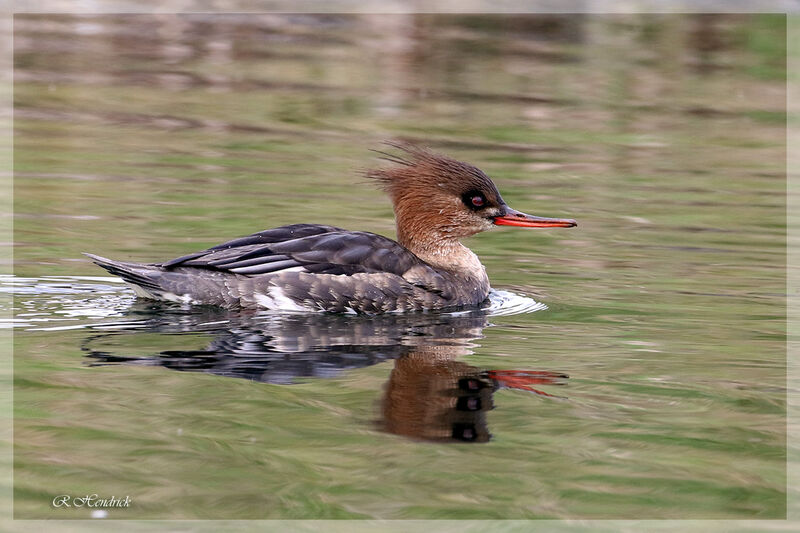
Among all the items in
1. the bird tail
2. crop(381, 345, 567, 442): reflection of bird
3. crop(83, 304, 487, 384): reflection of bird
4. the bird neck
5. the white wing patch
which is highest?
the bird neck

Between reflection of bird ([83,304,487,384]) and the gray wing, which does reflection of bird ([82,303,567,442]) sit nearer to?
reflection of bird ([83,304,487,384])

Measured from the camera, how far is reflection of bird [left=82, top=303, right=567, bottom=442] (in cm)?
548

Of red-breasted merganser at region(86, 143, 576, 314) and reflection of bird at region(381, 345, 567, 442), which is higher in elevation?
red-breasted merganser at region(86, 143, 576, 314)

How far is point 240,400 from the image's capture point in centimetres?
551

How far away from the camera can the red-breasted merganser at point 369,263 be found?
23.9 feet

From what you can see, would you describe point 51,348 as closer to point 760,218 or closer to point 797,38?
point 760,218

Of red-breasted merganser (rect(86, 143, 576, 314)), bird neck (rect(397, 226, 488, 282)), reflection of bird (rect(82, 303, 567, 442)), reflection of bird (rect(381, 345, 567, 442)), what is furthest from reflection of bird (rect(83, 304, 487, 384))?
bird neck (rect(397, 226, 488, 282))

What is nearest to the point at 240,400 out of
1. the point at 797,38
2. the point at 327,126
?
the point at 327,126

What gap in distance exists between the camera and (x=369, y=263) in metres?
7.51

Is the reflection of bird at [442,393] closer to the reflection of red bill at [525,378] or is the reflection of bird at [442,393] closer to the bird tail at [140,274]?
the reflection of red bill at [525,378]

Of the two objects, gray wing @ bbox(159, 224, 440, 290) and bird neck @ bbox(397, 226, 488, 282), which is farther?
bird neck @ bbox(397, 226, 488, 282)

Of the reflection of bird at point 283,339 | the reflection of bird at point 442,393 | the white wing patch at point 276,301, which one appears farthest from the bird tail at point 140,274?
the reflection of bird at point 442,393

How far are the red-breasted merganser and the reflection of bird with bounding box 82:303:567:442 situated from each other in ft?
0.36

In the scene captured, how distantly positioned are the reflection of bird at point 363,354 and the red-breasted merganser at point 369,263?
0.36 feet
